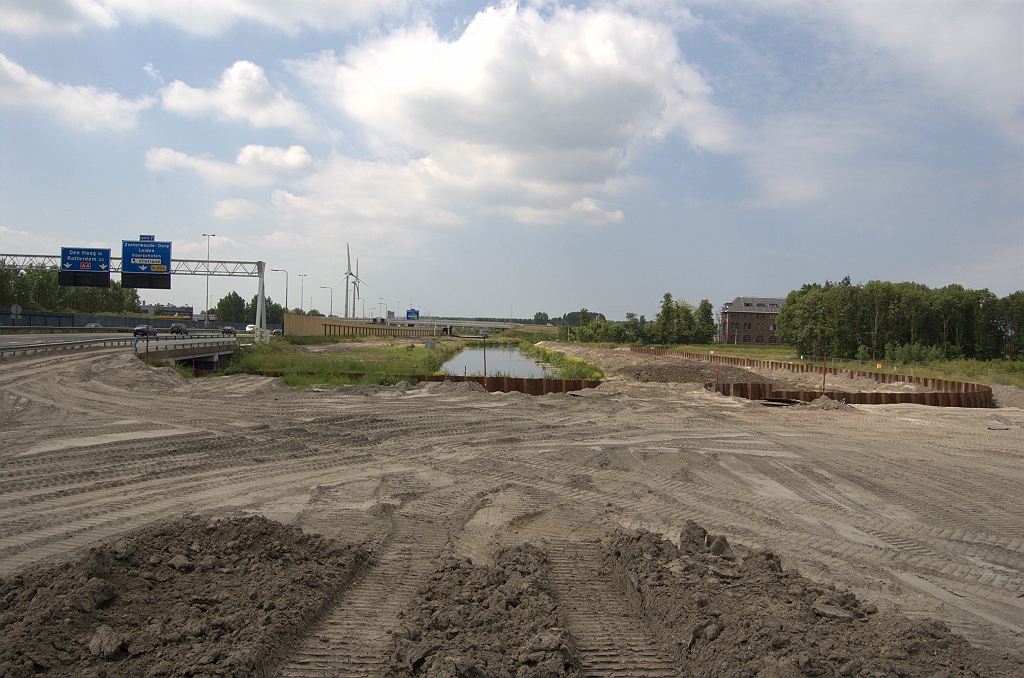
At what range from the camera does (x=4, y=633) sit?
191 inches

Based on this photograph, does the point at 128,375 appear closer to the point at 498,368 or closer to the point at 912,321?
the point at 498,368

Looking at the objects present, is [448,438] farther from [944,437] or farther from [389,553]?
[944,437]

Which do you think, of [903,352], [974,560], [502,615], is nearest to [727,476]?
[974,560]

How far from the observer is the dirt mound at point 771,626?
4.80 metres

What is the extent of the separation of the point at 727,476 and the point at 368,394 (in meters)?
16.4

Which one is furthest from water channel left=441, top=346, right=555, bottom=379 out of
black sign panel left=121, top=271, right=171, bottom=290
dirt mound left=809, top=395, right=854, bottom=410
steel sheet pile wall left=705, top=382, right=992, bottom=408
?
black sign panel left=121, top=271, right=171, bottom=290

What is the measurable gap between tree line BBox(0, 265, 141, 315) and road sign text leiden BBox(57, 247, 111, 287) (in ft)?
91.1

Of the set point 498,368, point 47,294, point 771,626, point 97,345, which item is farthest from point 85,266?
point 47,294

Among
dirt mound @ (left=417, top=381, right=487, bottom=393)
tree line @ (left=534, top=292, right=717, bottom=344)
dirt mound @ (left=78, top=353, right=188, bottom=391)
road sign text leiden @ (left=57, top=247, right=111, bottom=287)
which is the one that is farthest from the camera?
tree line @ (left=534, top=292, right=717, bottom=344)

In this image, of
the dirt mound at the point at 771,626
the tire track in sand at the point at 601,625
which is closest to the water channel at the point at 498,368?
the tire track in sand at the point at 601,625

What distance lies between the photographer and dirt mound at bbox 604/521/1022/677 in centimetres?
480

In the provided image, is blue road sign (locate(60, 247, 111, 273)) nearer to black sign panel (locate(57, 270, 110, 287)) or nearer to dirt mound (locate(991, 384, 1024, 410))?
black sign panel (locate(57, 270, 110, 287))

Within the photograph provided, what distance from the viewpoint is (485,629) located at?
208 inches

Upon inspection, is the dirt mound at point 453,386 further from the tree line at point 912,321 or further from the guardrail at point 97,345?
the tree line at point 912,321
